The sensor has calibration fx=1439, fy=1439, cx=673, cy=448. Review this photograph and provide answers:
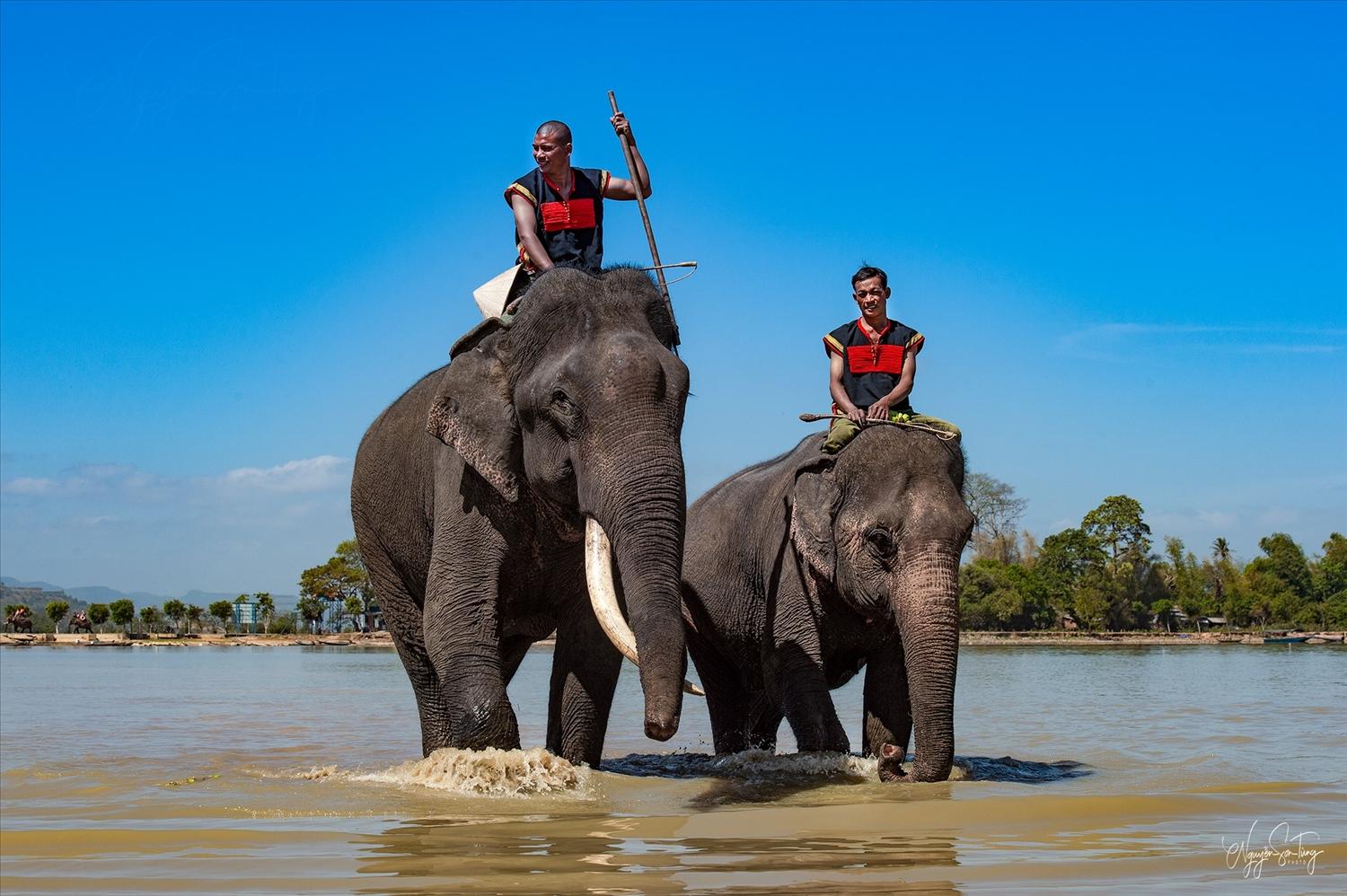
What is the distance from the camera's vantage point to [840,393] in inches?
401

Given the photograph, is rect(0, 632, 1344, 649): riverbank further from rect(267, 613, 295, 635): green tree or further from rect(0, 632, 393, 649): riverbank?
rect(267, 613, 295, 635): green tree

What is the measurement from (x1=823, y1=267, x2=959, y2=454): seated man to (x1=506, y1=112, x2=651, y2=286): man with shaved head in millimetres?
2240

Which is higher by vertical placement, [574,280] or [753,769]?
[574,280]

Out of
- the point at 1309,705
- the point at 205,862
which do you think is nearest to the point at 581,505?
the point at 205,862

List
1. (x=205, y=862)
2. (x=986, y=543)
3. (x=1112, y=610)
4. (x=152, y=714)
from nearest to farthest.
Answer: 1. (x=205, y=862)
2. (x=152, y=714)
3. (x=1112, y=610)
4. (x=986, y=543)

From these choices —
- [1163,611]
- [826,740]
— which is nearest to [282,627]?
[1163,611]

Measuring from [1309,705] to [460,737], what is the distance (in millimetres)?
14368

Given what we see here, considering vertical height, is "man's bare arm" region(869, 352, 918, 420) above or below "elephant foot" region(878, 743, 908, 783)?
above

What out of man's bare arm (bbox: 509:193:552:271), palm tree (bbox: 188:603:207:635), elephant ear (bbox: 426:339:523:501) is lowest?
palm tree (bbox: 188:603:207:635)

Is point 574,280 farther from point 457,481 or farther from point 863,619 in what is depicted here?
point 863,619

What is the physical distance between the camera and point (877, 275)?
10281mm

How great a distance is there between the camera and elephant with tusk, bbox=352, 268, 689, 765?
277 inches

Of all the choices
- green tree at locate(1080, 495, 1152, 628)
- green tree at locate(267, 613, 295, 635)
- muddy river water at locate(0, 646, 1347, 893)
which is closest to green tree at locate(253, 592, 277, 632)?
green tree at locate(267, 613, 295, 635)

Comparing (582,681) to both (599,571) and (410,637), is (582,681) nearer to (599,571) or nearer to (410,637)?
(599,571)
